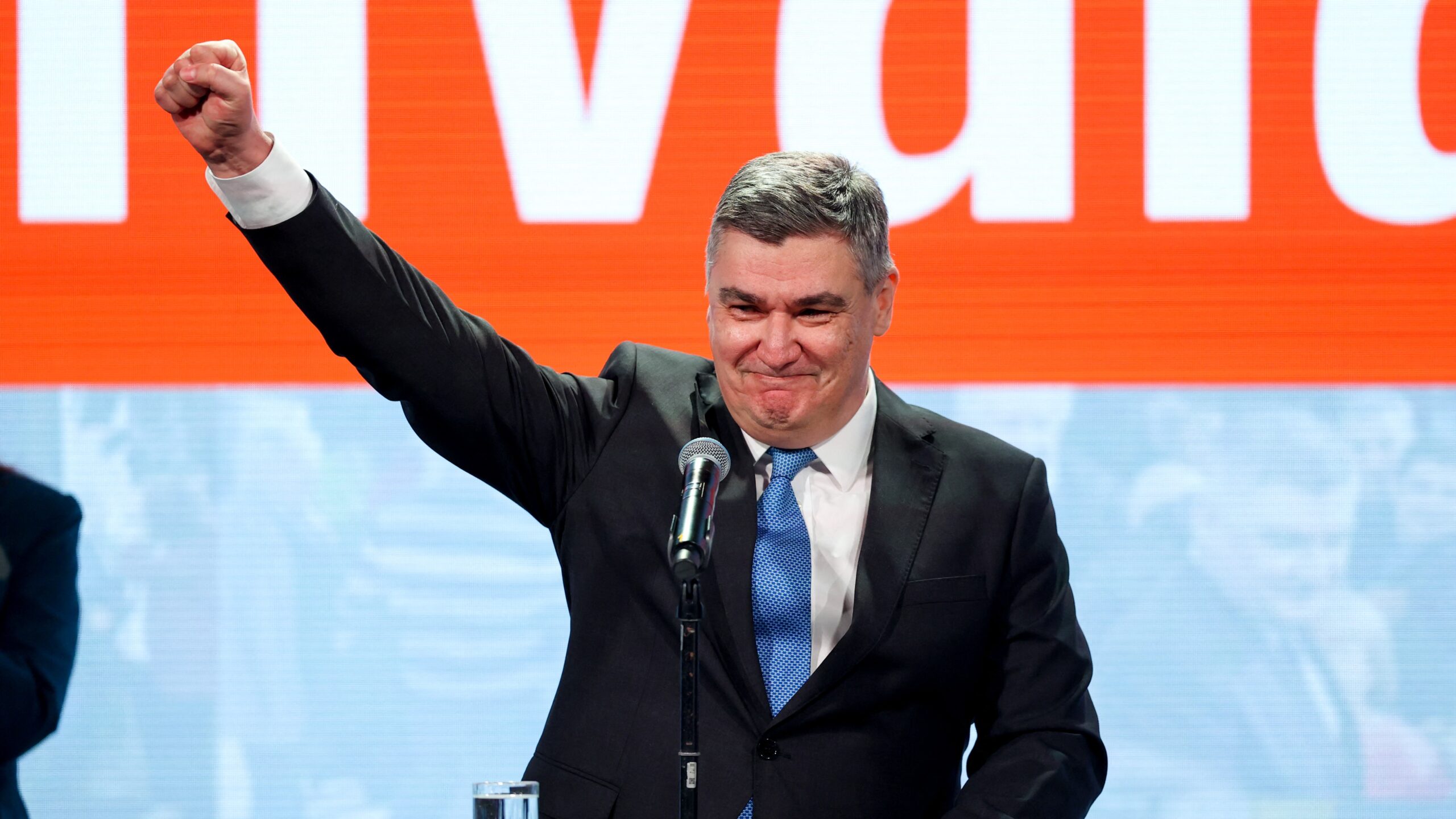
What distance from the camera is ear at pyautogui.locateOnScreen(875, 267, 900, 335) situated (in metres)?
1.97

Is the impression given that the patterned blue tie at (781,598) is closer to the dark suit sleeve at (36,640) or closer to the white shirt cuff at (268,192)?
the white shirt cuff at (268,192)

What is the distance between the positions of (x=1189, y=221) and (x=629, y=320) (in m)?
1.19

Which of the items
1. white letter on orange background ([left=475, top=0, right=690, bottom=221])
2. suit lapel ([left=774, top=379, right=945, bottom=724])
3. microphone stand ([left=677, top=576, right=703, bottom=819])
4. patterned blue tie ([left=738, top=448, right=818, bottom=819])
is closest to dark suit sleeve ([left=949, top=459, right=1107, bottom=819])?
suit lapel ([left=774, top=379, right=945, bottom=724])

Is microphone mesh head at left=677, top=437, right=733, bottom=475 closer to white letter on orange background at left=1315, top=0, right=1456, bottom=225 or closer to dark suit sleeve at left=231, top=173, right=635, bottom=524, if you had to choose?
dark suit sleeve at left=231, top=173, right=635, bottom=524

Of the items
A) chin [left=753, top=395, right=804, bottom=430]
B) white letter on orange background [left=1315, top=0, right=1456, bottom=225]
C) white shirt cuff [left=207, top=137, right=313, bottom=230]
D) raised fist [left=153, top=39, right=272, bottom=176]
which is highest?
white letter on orange background [left=1315, top=0, right=1456, bottom=225]

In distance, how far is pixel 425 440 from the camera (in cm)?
179

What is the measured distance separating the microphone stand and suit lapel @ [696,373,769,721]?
0.36 m

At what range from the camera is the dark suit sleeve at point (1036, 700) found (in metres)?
1.82

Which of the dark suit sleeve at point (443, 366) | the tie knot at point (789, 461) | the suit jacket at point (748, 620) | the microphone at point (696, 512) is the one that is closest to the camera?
the microphone at point (696, 512)

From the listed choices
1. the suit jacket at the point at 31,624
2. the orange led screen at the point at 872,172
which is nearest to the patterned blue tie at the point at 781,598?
the orange led screen at the point at 872,172

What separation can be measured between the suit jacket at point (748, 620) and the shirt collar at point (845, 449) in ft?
0.11

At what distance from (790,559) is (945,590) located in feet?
0.68

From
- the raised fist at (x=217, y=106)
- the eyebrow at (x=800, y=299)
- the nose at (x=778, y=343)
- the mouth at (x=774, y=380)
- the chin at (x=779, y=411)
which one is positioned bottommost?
the chin at (x=779, y=411)

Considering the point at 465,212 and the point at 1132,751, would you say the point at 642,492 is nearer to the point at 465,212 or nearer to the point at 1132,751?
the point at 465,212
